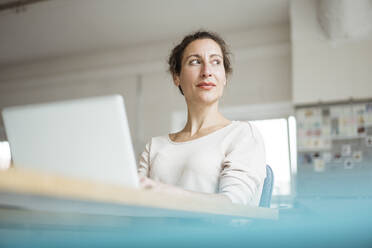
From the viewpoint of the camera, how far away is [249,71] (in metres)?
5.21

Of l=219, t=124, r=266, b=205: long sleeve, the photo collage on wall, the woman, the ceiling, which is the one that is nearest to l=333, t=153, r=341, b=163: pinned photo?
the photo collage on wall

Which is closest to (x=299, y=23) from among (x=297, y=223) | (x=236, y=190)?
(x=236, y=190)

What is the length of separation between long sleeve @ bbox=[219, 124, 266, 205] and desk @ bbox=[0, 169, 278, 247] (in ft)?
0.40

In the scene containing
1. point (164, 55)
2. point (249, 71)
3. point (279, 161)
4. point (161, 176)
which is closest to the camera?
point (161, 176)

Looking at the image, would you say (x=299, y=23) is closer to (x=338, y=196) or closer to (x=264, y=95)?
(x=264, y=95)

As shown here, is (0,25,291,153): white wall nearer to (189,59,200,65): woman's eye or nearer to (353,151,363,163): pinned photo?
(353,151,363,163): pinned photo

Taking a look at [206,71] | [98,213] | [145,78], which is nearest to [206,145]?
[206,71]

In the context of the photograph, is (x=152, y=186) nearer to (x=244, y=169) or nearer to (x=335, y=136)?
(x=244, y=169)

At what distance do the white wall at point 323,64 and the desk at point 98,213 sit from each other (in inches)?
135

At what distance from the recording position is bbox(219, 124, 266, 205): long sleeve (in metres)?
1.10

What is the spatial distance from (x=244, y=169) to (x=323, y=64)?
3.38 metres

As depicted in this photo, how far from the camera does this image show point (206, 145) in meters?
1.39

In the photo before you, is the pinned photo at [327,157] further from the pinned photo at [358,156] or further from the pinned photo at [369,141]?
the pinned photo at [369,141]

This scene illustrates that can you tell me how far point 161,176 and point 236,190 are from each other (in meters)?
0.42
